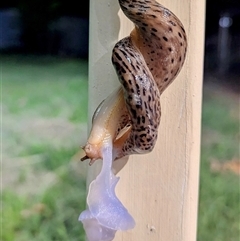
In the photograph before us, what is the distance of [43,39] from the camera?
0.57 m

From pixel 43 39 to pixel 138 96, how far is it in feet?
0.99

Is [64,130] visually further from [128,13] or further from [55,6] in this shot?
[128,13]

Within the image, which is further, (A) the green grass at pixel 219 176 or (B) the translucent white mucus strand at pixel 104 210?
(A) the green grass at pixel 219 176

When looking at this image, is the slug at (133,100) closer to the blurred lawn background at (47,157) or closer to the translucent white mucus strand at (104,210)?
the translucent white mucus strand at (104,210)

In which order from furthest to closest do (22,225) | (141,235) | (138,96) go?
(22,225) → (141,235) → (138,96)

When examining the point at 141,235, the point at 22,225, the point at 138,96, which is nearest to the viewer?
the point at 138,96

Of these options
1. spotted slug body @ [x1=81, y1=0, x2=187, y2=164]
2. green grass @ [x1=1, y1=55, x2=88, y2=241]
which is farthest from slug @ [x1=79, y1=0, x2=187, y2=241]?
green grass @ [x1=1, y1=55, x2=88, y2=241]

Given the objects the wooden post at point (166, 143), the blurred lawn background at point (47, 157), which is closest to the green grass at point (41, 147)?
the blurred lawn background at point (47, 157)

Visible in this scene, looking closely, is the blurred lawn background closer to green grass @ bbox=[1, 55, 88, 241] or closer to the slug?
green grass @ bbox=[1, 55, 88, 241]

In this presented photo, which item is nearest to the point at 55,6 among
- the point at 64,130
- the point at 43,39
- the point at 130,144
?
the point at 43,39

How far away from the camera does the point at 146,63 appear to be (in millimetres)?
337

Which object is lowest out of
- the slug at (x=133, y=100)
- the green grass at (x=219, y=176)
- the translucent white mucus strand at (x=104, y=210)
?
the green grass at (x=219, y=176)

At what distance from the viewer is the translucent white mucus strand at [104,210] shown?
33 centimetres

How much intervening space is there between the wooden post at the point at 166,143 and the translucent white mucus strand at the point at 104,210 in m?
0.07
